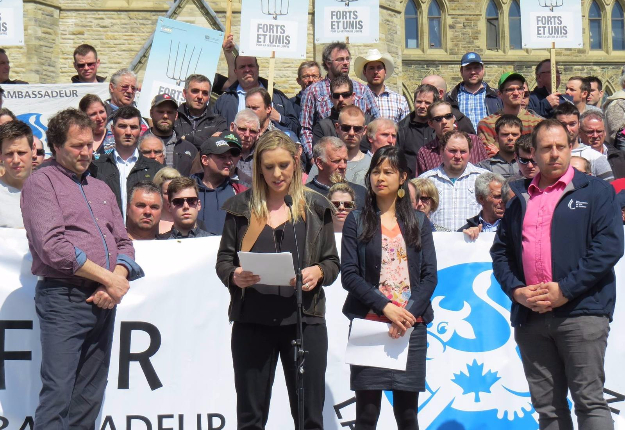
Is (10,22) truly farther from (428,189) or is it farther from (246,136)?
(428,189)

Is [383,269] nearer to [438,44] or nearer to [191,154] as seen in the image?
[191,154]

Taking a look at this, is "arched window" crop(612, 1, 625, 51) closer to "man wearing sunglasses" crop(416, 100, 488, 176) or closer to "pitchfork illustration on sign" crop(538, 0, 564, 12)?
"pitchfork illustration on sign" crop(538, 0, 564, 12)

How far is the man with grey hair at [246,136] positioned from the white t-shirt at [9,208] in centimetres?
262

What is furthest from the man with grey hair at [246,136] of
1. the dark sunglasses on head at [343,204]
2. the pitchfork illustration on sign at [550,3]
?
the pitchfork illustration on sign at [550,3]

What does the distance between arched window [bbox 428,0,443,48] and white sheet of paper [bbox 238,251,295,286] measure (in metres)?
31.0

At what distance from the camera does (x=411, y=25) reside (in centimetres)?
3572

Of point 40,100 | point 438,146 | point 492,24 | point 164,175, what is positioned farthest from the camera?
point 492,24

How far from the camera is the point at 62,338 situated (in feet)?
19.3

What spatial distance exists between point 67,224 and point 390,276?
190cm

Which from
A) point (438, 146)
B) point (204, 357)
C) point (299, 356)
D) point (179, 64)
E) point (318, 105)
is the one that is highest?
point (179, 64)

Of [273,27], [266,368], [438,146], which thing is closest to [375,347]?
[266,368]

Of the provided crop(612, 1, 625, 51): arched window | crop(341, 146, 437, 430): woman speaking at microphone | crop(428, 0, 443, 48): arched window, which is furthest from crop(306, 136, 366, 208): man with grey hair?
crop(612, 1, 625, 51): arched window

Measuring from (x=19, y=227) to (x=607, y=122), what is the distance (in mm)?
7244

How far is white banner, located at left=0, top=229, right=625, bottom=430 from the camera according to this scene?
696 centimetres
